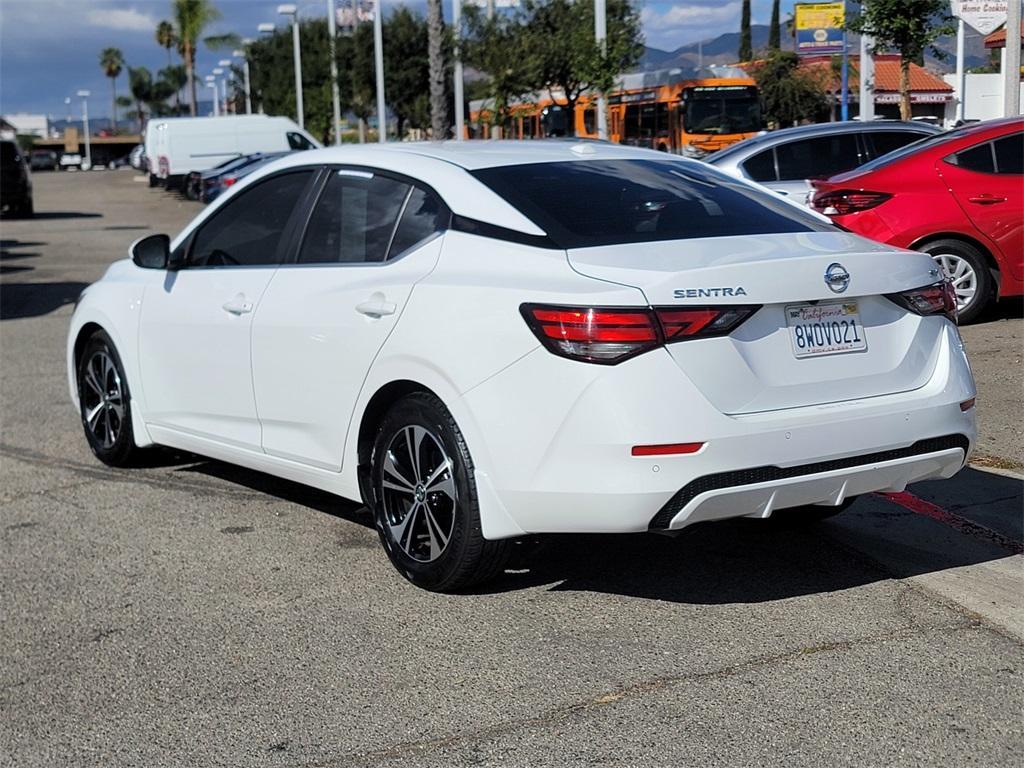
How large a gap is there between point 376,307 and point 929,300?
1929mm

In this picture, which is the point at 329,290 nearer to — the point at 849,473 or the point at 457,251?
the point at 457,251

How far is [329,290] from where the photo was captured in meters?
5.26

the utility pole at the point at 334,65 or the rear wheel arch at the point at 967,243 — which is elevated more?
the utility pole at the point at 334,65

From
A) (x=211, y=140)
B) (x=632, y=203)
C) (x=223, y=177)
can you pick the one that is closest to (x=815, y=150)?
(x=632, y=203)

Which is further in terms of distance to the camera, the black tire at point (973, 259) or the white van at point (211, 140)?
the white van at point (211, 140)

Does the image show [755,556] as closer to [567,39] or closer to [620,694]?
[620,694]

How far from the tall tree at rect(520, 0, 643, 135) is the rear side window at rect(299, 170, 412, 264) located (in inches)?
1075

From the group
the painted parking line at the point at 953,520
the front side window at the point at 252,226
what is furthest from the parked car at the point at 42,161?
the painted parking line at the point at 953,520

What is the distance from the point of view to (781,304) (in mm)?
4297

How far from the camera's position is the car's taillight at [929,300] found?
457 cm


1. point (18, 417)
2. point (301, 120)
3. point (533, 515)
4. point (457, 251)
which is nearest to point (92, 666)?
point (533, 515)

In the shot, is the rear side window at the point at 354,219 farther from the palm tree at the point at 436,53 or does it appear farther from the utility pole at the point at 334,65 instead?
the utility pole at the point at 334,65

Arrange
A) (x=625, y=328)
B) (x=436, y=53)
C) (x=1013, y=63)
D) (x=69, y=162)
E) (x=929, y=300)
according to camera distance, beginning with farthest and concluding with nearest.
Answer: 1. (x=69, y=162)
2. (x=436, y=53)
3. (x=1013, y=63)
4. (x=929, y=300)
5. (x=625, y=328)

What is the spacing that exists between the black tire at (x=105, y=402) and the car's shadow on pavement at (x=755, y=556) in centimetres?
149
